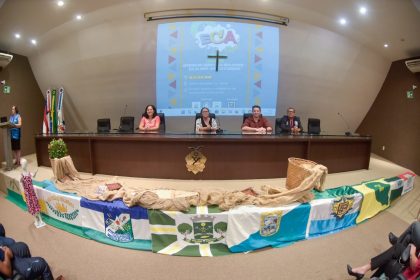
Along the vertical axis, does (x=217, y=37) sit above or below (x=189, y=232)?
above

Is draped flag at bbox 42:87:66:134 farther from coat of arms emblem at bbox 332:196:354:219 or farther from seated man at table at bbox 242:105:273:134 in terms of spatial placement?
coat of arms emblem at bbox 332:196:354:219

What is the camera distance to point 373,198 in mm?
2219

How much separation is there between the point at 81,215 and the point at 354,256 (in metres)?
2.48

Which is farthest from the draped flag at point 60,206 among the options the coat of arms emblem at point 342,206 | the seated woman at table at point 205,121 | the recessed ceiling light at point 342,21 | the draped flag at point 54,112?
the recessed ceiling light at point 342,21

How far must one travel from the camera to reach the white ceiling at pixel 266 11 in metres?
3.30

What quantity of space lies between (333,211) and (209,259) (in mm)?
1297

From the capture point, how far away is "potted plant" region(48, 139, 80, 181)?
7.48 feet

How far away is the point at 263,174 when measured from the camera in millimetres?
2670

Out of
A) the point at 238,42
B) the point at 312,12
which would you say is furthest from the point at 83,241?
the point at 312,12

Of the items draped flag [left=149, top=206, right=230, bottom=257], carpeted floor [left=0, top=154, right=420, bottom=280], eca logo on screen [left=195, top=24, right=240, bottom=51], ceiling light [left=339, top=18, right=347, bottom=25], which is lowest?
carpeted floor [left=0, top=154, right=420, bottom=280]

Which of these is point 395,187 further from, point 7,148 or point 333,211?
point 7,148

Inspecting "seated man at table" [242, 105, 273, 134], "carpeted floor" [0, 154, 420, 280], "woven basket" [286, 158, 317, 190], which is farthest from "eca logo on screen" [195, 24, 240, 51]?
"carpeted floor" [0, 154, 420, 280]

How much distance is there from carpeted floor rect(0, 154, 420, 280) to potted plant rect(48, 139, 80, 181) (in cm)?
59

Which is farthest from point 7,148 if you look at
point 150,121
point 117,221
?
point 117,221
